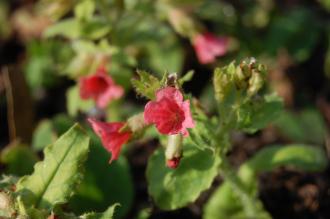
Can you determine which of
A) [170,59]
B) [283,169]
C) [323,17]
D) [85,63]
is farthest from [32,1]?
[283,169]

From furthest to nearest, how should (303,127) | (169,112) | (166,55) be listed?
(166,55)
(303,127)
(169,112)

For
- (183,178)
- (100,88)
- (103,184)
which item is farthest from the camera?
(100,88)

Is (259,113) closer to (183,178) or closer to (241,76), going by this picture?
(241,76)

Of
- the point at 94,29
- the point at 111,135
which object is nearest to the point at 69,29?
the point at 94,29

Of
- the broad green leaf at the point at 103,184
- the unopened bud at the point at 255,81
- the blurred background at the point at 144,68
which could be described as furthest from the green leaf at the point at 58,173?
the unopened bud at the point at 255,81

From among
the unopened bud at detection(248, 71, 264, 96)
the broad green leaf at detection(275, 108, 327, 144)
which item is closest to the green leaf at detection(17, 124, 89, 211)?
the unopened bud at detection(248, 71, 264, 96)

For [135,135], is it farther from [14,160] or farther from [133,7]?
[133,7]

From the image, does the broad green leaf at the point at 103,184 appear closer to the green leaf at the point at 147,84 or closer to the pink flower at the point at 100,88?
the pink flower at the point at 100,88
